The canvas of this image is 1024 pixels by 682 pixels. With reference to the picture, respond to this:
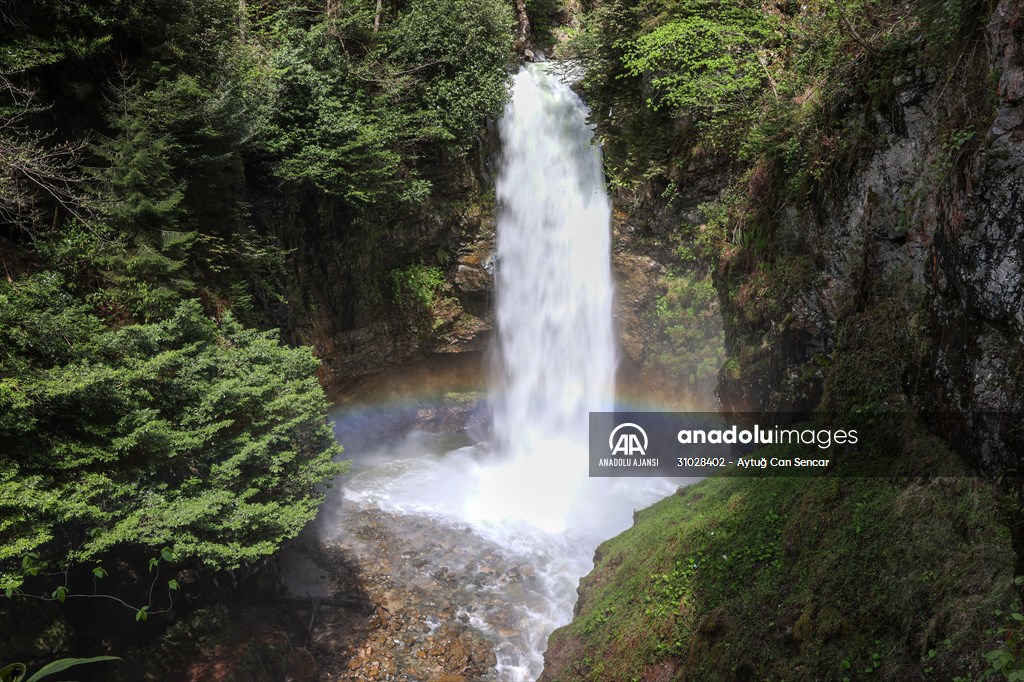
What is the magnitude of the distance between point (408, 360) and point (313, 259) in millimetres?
4227

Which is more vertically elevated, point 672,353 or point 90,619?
point 672,353

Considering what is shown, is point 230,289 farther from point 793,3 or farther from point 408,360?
point 793,3

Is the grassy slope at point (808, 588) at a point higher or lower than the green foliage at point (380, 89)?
lower

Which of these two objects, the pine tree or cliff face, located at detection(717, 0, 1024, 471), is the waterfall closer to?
cliff face, located at detection(717, 0, 1024, 471)

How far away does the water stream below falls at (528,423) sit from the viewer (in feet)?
42.6

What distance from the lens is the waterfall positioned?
52.2 feet

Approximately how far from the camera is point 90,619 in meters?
7.72

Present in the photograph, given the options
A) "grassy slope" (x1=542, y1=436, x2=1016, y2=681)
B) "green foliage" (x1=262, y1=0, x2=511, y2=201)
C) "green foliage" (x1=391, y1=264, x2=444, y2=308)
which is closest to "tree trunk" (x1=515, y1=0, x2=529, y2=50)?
"green foliage" (x1=262, y1=0, x2=511, y2=201)

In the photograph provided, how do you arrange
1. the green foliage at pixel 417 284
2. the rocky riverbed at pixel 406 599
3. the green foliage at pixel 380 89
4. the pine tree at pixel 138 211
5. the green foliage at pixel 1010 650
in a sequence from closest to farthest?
the green foliage at pixel 1010 650 < the pine tree at pixel 138 211 < the rocky riverbed at pixel 406 599 < the green foliage at pixel 380 89 < the green foliage at pixel 417 284

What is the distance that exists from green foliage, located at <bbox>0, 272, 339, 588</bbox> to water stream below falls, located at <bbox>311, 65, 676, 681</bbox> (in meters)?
4.44

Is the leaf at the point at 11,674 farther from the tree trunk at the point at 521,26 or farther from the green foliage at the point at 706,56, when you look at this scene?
the tree trunk at the point at 521,26

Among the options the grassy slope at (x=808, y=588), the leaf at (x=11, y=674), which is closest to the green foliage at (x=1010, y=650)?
the grassy slope at (x=808, y=588)

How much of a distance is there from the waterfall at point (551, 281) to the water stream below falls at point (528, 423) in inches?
1.2

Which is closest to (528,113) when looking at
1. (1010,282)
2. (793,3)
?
(793,3)
